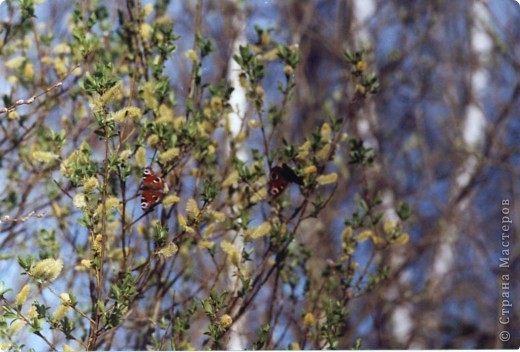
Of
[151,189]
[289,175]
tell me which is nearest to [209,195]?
[151,189]

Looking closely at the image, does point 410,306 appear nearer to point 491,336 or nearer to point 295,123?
point 491,336

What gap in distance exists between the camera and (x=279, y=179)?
56.5 inches

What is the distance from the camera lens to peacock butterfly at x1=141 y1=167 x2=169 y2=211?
1292mm

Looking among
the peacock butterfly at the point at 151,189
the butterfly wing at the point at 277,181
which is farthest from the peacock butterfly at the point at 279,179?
the peacock butterfly at the point at 151,189

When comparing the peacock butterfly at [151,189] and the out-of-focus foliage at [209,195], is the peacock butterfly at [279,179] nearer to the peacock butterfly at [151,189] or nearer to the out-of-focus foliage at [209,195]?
the out-of-focus foliage at [209,195]

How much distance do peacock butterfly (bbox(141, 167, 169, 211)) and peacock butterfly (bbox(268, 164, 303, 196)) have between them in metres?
0.23

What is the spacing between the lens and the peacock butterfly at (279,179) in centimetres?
142

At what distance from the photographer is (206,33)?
9.06 feet

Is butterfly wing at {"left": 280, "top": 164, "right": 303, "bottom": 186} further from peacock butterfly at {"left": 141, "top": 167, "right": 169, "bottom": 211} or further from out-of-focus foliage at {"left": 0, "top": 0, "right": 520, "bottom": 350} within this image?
peacock butterfly at {"left": 141, "top": 167, "right": 169, "bottom": 211}

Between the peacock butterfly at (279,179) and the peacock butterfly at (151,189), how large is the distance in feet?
0.76

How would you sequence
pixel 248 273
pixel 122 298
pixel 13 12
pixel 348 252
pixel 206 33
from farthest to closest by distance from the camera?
1. pixel 206 33
2. pixel 13 12
3. pixel 348 252
4. pixel 248 273
5. pixel 122 298

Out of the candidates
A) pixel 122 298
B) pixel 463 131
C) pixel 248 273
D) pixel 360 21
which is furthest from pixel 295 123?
pixel 122 298

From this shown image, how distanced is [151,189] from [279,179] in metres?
0.27

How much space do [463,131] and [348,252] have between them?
6.30ft
